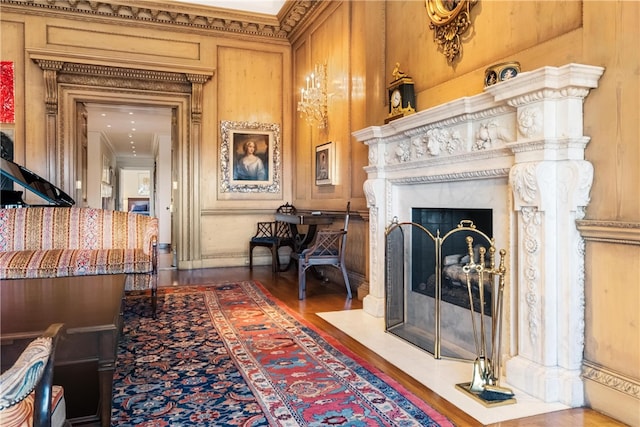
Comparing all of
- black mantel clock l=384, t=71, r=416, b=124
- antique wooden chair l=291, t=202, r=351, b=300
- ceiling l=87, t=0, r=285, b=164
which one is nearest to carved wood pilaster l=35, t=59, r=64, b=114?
ceiling l=87, t=0, r=285, b=164

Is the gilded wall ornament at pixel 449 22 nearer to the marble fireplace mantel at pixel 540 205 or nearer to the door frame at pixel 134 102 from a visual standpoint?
the marble fireplace mantel at pixel 540 205

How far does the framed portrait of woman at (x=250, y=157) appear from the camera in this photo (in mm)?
6906

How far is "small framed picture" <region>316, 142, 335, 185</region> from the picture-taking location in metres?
5.50

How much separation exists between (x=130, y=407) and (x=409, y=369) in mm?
1521

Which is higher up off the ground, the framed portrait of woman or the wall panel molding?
the framed portrait of woman

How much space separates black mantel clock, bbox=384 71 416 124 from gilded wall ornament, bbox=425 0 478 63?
0.39 meters

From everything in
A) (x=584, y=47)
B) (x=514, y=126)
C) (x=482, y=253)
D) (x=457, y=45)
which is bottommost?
(x=482, y=253)

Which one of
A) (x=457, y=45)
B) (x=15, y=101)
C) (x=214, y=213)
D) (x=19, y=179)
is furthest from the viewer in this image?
(x=214, y=213)

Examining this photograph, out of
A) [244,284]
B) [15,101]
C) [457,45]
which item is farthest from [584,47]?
[15,101]

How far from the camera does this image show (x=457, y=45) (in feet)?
10.3

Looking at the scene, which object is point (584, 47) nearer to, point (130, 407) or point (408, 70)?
point (408, 70)

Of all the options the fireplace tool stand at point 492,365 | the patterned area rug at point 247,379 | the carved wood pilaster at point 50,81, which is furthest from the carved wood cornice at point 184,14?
the fireplace tool stand at point 492,365

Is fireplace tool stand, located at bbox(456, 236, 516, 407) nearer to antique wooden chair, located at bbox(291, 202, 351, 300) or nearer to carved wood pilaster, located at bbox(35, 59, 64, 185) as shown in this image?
antique wooden chair, located at bbox(291, 202, 351, 300)

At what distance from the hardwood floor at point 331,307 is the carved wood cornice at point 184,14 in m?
3.74
